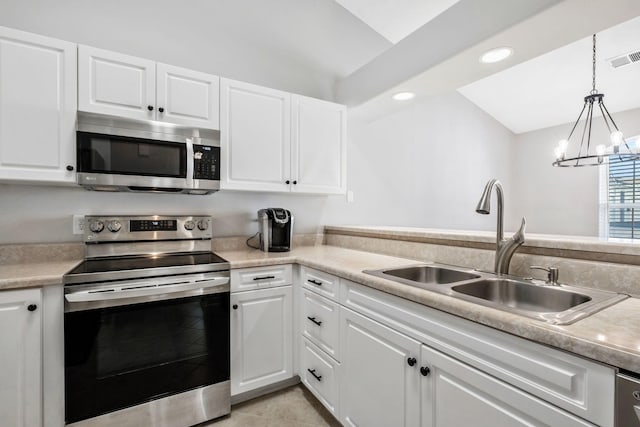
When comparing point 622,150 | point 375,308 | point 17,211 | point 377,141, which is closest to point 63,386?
point 17,211

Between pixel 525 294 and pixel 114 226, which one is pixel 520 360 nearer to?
pixel 525 294

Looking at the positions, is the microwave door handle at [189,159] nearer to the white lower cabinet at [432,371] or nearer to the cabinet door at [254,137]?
the cabinet door at [254,137]

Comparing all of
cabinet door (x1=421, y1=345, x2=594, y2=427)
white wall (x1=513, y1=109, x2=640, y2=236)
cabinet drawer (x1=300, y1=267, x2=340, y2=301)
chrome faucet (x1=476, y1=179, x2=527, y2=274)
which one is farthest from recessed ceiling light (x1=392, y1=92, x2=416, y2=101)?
white wall (x1=513, y1=109, x2=640, y2=236)

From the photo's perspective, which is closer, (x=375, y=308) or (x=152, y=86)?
(x=375, y=308)

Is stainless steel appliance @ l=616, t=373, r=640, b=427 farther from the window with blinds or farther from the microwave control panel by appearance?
the window with blinds

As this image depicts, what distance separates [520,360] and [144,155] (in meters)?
1.96

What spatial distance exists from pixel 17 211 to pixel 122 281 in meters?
0.92

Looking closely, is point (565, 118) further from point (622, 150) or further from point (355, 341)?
point (355, 341)

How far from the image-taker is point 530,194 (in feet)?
16.0

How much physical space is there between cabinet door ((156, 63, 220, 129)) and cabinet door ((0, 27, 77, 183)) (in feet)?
1.39

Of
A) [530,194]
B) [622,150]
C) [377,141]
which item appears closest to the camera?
[377,141]

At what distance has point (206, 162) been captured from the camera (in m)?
1.95

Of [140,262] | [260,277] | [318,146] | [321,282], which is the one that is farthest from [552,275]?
[140,262]

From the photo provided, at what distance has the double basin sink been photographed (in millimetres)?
948
